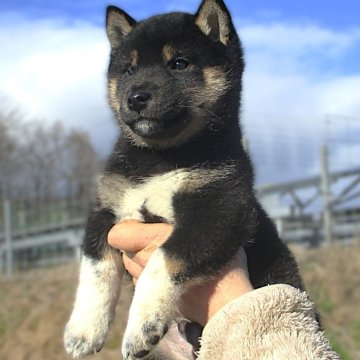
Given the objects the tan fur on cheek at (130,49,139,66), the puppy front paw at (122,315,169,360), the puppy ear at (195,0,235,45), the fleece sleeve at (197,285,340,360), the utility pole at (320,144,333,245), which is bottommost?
the utility pole at (320,144,333,245)

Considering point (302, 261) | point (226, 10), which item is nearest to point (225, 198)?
point (226, 10)

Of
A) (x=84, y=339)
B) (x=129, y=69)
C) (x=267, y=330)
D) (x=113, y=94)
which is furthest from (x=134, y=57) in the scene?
(x=267, y=330)

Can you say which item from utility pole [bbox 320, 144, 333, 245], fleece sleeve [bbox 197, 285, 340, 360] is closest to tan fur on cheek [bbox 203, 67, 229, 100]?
fleece sleeve [bbox 197, 285, 340, 360]

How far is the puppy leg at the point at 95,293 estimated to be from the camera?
276cm

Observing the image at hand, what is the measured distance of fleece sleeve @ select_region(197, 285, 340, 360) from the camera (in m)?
2.09

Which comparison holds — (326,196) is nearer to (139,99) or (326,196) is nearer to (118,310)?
(118,310)

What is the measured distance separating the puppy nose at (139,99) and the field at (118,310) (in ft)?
17.0

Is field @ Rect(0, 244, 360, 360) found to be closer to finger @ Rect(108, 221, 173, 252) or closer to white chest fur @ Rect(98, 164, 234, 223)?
white chest fur @ Rect(98, 164, 234, 223)

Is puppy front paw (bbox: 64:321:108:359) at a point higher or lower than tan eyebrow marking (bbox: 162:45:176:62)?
lower

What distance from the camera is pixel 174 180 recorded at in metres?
2.90

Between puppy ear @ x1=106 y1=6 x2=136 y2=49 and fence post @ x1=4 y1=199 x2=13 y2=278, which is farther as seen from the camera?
fence post @ x1=4 y1=199 x2=13 y2=278

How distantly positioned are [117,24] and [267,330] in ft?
6.42

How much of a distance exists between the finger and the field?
5089 mm

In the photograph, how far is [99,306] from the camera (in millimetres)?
2811
